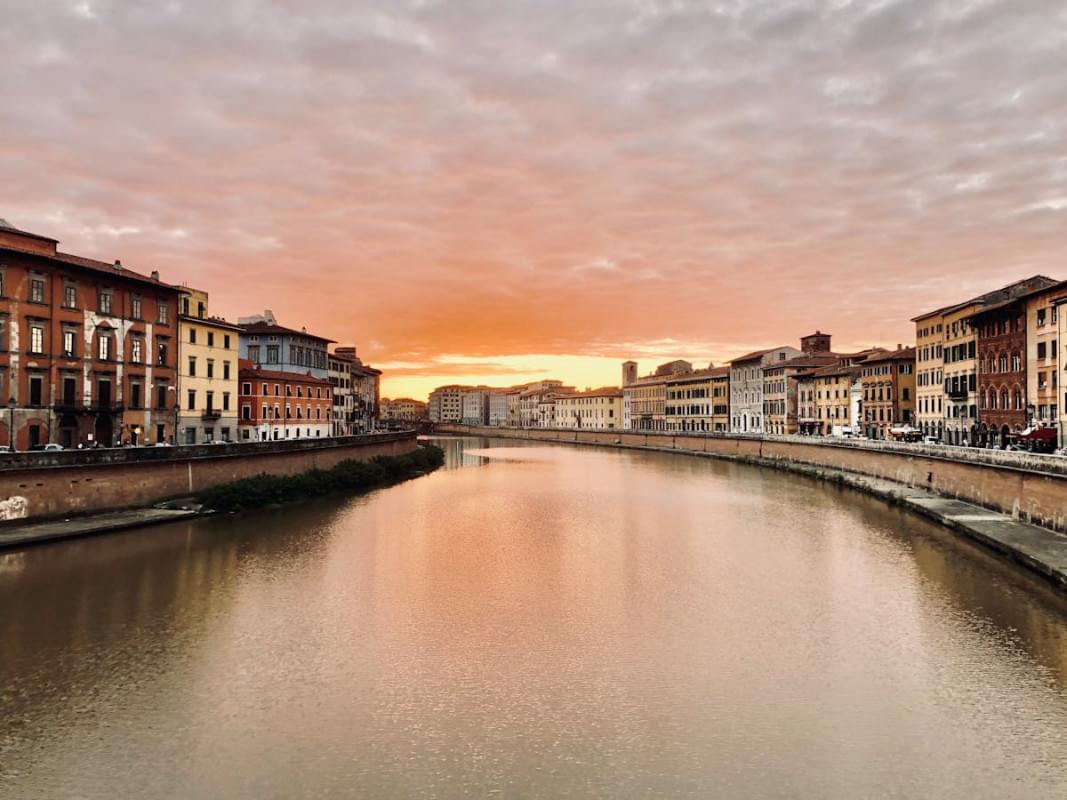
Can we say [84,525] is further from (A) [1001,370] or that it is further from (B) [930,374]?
(B) [930,374]

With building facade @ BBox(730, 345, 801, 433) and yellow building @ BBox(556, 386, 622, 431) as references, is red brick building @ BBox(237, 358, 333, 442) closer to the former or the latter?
building facade @ BBox(730, 345, 801, 433)

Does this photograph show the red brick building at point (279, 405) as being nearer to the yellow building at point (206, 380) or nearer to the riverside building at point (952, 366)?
the yellow building at point (206, 380)

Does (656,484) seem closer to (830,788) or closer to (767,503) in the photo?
(767,503)

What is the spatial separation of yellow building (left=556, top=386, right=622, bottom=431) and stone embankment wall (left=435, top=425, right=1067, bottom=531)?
69502 millimetres

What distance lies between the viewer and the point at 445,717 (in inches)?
579

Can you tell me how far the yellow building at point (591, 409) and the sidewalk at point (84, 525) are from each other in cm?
12964

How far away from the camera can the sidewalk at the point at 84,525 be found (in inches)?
1148

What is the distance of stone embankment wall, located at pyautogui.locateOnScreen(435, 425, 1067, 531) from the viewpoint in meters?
31.3

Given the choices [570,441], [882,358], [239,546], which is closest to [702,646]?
[239,546]

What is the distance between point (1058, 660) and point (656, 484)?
147ft

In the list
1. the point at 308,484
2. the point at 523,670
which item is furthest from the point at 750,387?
the point at 523,670

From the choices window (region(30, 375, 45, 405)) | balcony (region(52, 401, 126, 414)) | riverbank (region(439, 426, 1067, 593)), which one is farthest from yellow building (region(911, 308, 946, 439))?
window (region(30, 375, 45, 405))

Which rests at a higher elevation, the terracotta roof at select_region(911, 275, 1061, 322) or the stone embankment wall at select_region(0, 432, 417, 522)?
the terracotta roof at select_region(911, 275, 1061, 322)

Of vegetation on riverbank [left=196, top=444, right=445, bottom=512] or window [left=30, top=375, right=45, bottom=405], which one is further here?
vegetation on riverbank [left=196, top=444, right=445, bottom=512]
